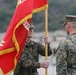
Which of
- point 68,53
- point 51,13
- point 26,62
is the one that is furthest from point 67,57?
point 51,13

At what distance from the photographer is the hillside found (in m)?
63.9

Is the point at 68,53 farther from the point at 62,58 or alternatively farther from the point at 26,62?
the point at 26,62

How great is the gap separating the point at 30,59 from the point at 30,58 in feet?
0.06

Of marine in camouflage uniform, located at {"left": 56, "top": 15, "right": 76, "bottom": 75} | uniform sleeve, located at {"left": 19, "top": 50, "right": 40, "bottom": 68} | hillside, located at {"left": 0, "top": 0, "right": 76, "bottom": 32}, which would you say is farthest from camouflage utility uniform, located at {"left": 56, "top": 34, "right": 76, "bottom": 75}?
hillside, located at {"left": 0, "top": 0, "right": 76, "bottom": 32}

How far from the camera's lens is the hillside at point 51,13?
210 ft

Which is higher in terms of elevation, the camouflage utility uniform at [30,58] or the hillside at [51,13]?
the hillside at [51,13]

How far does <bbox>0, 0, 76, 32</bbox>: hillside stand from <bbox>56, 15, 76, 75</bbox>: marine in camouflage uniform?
51.0 metres

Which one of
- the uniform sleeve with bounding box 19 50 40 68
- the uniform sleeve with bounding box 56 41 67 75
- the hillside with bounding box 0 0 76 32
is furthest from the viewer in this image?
the hillside with bounding box 0 0 76 32

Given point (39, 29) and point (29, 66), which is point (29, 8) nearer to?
point (29, 66)

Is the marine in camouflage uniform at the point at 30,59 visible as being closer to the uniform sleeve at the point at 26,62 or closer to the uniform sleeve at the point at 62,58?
the uniform sleeve at the point at 26,62

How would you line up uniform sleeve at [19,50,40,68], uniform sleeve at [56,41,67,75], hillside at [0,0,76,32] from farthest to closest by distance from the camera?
hillside at [0,0,76,32] → uniform sleeve at [19,50,40,68] → uniform sleeve at [56,41,67,75]

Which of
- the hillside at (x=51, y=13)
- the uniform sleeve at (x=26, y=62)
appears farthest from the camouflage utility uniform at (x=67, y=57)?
the hillside at (x=51, y=13)

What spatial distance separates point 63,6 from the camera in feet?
243

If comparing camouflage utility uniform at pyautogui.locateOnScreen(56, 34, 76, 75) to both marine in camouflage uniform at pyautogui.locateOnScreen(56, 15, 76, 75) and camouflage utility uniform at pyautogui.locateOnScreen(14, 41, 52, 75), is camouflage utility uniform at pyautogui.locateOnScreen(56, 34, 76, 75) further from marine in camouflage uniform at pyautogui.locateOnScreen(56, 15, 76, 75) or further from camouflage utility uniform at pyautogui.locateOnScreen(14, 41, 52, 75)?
camouflage utility uniform at pyautogui.locateOnScreen(14, 41, 52, 75)
